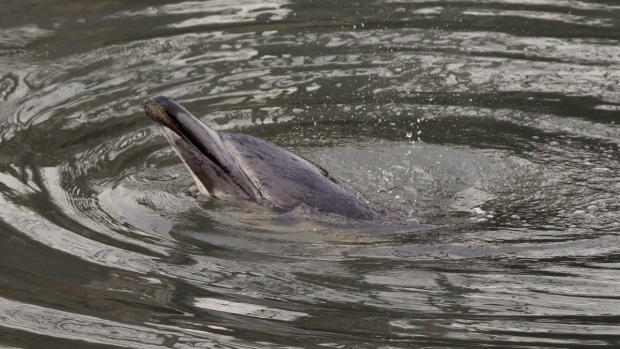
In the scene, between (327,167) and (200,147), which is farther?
(327,167)

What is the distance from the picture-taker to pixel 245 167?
6.00 meters

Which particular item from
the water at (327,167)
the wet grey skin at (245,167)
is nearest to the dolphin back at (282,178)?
the wet grey skin at (245,167)

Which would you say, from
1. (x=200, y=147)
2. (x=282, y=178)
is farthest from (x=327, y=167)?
(x=200, y=147)

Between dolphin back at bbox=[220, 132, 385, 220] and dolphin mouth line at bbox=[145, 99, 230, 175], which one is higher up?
dolphin mouth line at bbox=[145, 99, 230, 175]

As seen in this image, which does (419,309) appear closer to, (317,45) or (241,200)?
(241,200)

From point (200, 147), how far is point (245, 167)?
0.90 ft

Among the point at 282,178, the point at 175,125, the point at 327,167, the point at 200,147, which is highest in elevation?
the point at 175,125

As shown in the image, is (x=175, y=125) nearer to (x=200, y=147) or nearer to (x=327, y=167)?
(x=200, y=147)

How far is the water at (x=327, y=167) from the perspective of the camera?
506 cm

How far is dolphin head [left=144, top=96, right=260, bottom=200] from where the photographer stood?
5.91 metres

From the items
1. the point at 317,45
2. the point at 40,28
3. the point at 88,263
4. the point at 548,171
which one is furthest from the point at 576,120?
the point at 40,28

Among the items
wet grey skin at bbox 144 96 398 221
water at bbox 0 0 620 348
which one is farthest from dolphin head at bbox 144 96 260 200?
water at bbox 0 0 620 348

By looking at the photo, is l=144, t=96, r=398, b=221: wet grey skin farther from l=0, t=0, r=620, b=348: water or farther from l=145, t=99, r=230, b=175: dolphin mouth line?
l=0, t=0, r=620, b=348: water

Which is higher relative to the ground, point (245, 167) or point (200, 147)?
point (200, 147)
